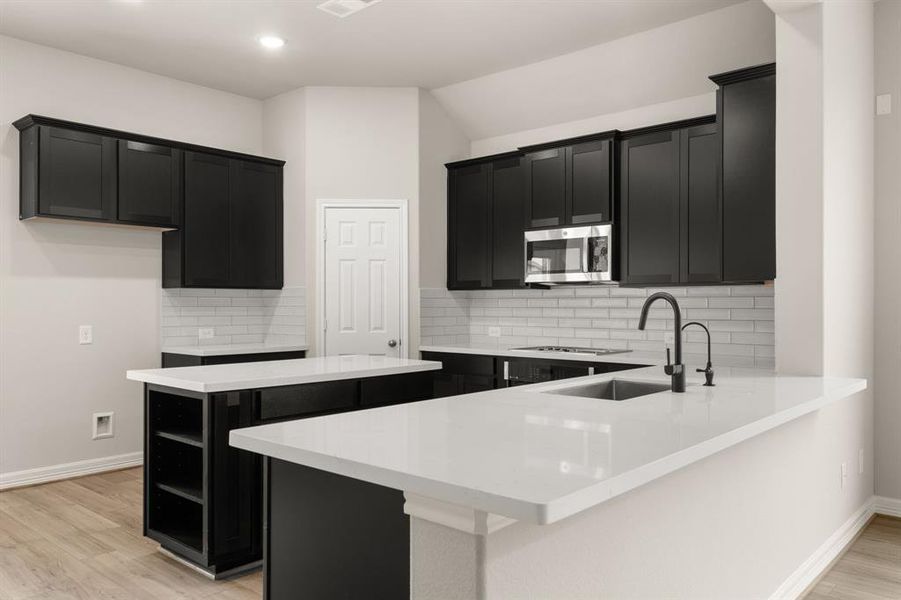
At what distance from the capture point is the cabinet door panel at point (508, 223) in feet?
17.7

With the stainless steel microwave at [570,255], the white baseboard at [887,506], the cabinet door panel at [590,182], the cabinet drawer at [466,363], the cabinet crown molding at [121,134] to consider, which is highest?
the cabinet crown molding at [121,134]

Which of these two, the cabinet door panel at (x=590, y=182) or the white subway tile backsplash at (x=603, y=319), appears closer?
the white subway tile backsplash at (x=603, y=319)

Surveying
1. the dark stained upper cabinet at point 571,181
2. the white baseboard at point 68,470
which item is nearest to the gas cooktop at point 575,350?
the dark stained upper cabinet at point 571,181

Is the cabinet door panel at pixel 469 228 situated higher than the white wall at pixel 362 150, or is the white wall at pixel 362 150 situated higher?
the white wall at pixel 362 150

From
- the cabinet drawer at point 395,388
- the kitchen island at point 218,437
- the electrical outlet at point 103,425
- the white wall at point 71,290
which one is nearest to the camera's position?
the kitchen island at point 218,437

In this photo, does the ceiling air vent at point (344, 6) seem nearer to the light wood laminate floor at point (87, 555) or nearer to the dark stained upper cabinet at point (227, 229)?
the dark stained upper cabinet at point (227, 229)

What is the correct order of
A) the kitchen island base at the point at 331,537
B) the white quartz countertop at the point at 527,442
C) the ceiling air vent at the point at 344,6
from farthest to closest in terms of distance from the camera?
the ceiling air vent at the point at 344,6
the kitchen island base at the point at 331,537
the white quartz countertop at the point at 527,442

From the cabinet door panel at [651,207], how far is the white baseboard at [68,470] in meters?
4.12

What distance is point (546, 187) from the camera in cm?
517

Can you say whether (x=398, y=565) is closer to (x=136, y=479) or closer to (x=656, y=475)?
Answer: (x=656, y=475)

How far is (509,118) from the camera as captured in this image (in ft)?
18.7

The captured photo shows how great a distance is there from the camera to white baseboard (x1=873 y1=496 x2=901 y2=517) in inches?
151

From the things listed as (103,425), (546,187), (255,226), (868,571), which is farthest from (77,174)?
(868,571)

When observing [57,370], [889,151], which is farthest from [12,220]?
[889,151]
